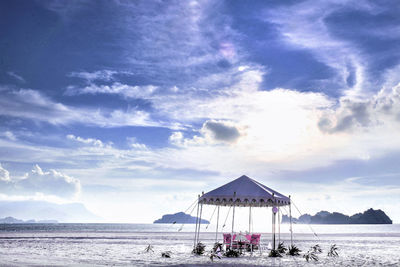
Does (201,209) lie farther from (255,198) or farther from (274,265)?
(274,265)

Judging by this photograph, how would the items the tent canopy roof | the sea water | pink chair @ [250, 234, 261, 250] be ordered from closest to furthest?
the sea water < the tent canopy roof < pink chair @ [250, 234, 261, 250]

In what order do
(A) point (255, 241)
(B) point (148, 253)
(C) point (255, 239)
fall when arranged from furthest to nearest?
(B) point (148, 253), (C) point (255, 239), (A) point (255, 241)

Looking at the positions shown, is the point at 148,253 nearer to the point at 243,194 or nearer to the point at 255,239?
the point at 255,239

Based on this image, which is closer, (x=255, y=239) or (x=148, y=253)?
(x=255, y=239)

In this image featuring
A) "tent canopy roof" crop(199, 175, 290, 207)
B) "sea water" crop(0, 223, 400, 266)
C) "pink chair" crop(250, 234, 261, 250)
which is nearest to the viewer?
"sea water" crop(0, 223, 400, 266)

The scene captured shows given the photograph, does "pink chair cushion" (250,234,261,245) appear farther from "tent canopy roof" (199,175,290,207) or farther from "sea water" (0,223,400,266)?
"tent canopy roof" (199,175,290,207)

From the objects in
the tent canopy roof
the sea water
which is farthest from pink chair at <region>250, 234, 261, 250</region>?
the tent canopy roof

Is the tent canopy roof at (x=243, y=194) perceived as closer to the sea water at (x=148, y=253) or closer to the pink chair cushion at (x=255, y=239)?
the sea water at (x=148, y=253)

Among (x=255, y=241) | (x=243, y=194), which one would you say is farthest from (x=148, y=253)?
(x=243, y=194)

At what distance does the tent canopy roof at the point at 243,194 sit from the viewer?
17.9 meters

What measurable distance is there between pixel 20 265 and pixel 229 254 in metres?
9.79

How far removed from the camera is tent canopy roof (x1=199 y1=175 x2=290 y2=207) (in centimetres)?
1786

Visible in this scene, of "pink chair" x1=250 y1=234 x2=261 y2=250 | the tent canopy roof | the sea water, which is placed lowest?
the sea water

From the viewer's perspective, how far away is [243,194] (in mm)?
17953
